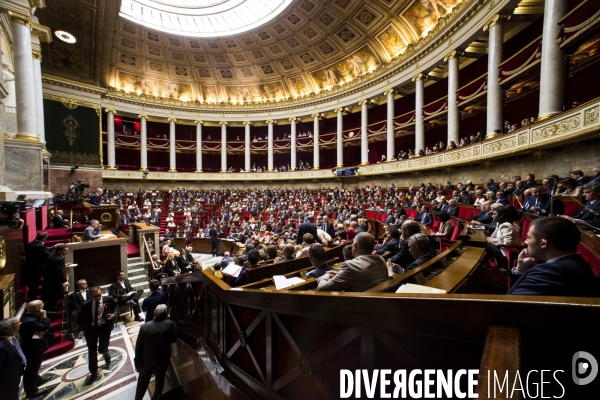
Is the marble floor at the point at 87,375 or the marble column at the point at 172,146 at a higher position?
the marble column at the point at 172,146

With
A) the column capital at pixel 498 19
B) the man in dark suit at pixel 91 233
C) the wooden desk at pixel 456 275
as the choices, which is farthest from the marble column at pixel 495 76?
the man in dark suit at pixel 91 233

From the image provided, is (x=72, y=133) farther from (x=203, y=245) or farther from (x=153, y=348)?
(x=153, y=348)

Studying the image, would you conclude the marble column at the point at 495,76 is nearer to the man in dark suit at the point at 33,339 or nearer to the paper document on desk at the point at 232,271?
→ the paper document on desk at the point at 232,271

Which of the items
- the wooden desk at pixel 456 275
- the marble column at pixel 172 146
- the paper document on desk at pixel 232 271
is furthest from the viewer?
the marble column at pixel 172 146

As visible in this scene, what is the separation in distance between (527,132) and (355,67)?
13880 millimetres

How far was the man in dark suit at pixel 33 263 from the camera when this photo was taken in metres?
4.54

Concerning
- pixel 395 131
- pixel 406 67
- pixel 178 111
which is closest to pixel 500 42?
pixel 406 67

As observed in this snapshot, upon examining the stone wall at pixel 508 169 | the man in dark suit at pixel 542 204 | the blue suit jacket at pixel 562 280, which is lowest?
the blue suit jacket at pixel 562 280

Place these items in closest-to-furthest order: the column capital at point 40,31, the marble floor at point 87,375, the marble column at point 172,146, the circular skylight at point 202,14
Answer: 1. the marble floor at point 87,375
2. the column capital at point 40,31
3. the circular skylight at point 202,14
4. the marble column at point 172,146

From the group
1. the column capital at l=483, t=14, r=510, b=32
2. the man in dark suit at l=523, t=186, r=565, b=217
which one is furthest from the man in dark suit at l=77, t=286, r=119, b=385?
the column capital at l=483, t=14, r=510, b=32

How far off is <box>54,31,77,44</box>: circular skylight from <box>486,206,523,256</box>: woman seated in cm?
2016

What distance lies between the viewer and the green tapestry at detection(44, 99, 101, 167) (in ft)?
52.9

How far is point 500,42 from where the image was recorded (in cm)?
966

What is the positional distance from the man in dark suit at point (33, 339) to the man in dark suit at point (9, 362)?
2.09ft
